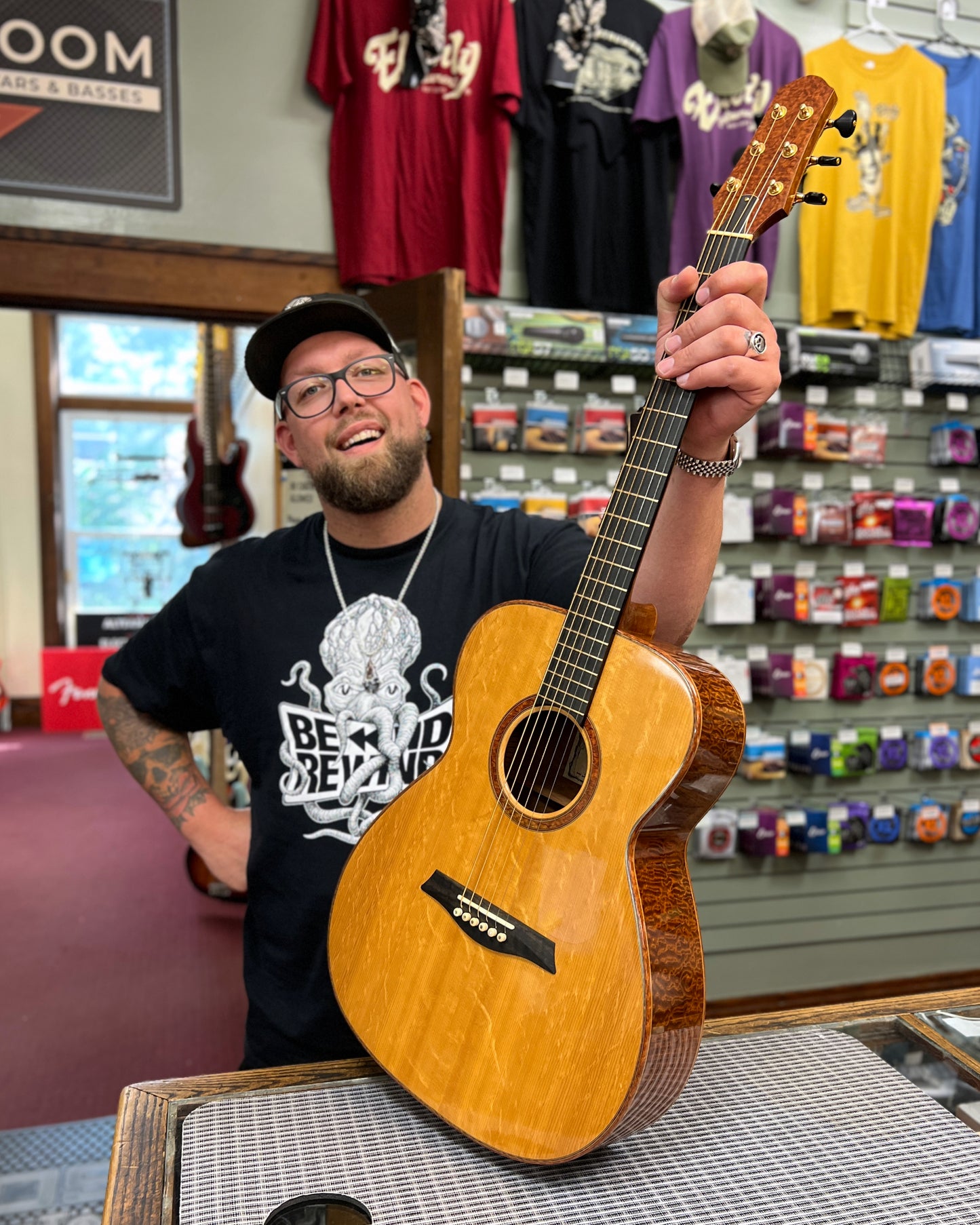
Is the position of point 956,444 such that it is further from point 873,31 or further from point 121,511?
point 121,511

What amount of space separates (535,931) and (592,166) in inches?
122

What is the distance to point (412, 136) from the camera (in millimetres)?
3072

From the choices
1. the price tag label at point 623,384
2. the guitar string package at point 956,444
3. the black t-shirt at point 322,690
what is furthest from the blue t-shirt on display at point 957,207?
the black t-shirt at point 322,690

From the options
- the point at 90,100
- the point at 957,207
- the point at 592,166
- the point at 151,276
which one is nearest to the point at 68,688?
the point at 151,276

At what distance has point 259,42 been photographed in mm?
3021

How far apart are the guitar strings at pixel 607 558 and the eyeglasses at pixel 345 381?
0.56 meters

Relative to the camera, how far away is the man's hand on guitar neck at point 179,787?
1509 mm

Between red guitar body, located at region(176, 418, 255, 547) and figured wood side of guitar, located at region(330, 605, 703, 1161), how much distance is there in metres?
4.17

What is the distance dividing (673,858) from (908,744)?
3515 millimetres

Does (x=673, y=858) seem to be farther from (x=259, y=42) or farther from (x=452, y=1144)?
(x=259, y=42)

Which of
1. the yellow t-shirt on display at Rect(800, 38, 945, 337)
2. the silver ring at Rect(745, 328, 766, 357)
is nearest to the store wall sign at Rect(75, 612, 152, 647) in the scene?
the yellow t-shirt on display at Rect(800, 38, 945, 337)

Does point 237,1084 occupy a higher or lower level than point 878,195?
lower

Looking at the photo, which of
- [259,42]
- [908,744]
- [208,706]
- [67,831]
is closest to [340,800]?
[208,706]

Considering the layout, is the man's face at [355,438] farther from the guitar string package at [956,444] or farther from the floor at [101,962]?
the guitar string package at [956,444]
